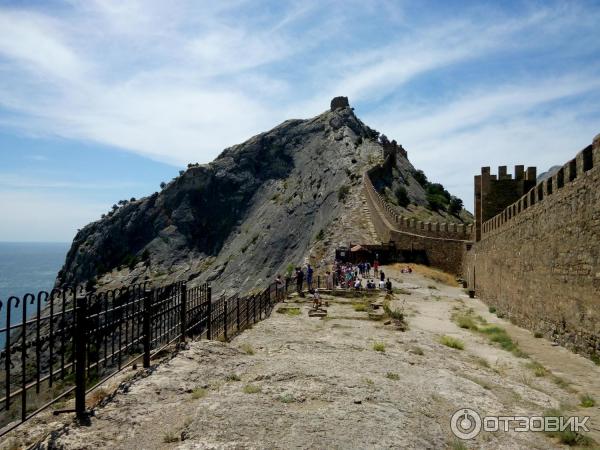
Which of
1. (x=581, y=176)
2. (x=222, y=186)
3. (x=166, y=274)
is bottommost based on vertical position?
(x=166, y=274)

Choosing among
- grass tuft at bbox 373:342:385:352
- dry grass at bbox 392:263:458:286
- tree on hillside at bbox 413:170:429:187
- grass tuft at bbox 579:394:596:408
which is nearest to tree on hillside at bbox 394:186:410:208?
tree on hillside at bbox 413:170:429:187

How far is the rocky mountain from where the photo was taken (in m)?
63.9

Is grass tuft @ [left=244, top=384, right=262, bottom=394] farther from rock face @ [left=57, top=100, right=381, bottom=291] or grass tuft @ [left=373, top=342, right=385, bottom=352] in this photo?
rock face @ [left=57, top=100, right=381, bottom=291]

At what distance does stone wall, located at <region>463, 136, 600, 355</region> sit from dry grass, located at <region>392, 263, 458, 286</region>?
42.9 feet

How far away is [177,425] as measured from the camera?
600 cm

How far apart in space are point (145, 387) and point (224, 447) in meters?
2.11

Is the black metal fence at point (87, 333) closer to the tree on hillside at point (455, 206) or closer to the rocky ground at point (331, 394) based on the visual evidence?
the rocky ground at point (331, 394)

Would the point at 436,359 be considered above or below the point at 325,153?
below

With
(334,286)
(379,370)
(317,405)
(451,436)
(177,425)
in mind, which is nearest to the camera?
(177,425)

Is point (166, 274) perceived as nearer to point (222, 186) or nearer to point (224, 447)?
point (222, 186)

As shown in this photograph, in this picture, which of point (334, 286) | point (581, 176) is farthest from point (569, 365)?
point (334, 286)

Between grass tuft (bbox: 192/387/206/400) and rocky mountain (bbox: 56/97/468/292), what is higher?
rocky mountain (bbox: 56/97/468/292)

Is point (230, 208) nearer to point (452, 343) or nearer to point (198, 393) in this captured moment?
point (452, 343)

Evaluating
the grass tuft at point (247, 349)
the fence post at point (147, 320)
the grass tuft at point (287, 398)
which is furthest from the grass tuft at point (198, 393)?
the grass tuft at point (247, 349)
